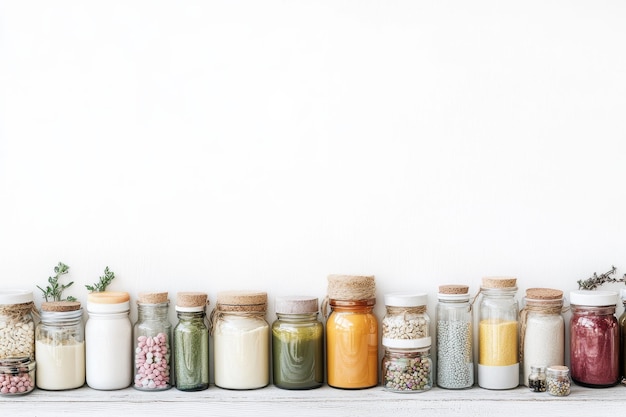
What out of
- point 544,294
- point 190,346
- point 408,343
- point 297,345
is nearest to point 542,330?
point 544,294

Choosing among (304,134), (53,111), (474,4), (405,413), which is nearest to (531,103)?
(474,4)

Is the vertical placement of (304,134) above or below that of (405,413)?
above

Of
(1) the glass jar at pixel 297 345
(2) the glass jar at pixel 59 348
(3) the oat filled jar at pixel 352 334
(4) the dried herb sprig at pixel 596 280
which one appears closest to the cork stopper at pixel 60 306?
(2) the glass jar at pixel 59 348

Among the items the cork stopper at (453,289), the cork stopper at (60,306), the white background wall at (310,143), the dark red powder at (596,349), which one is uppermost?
the white background wall at (310,143)

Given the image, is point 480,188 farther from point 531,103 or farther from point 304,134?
point 304,134

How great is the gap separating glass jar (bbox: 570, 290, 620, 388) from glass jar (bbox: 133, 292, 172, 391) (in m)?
0.95

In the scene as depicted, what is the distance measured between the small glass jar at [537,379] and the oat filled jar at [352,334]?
0.35 m

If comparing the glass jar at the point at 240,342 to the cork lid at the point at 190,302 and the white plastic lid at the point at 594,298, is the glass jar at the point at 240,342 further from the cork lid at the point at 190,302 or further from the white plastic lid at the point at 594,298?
the white plastic lid at the point at 594,298

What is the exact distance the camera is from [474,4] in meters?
1.88

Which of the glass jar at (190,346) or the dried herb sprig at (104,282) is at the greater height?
the dried herb sprig at (104,282)

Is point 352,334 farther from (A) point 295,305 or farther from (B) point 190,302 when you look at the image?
(B) point 190,302

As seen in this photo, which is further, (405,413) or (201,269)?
(201,269)

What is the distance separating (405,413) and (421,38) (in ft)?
2.91

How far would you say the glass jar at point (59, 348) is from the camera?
5.88ft
